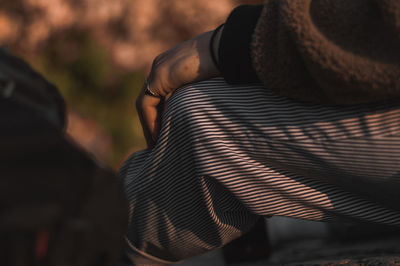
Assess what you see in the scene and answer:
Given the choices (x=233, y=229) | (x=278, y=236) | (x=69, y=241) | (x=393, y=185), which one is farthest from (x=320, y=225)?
(x=69, y=241)

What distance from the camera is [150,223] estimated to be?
981 mm

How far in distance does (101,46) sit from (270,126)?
9.38 ft

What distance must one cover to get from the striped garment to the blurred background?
205cm

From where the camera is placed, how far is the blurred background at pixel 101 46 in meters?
3.08

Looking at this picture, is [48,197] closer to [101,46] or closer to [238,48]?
[238,48]

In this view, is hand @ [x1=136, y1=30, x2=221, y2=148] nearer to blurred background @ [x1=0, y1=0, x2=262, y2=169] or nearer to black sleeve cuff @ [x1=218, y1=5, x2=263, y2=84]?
black sleeve cuff @ [x1=218, y1=5, x2=263, y2=84]

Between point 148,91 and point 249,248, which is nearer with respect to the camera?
point 148,91

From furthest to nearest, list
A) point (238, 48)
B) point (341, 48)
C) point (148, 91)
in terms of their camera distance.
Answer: point (148, 91), point (238, 48), point (341, 48)

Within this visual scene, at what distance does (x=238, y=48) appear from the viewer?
799mm

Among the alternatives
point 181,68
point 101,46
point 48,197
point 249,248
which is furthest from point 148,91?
point 101,46

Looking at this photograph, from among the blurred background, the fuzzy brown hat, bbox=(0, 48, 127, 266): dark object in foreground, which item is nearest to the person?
the fuzzy brown hat

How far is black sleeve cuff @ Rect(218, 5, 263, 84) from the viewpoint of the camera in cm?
80

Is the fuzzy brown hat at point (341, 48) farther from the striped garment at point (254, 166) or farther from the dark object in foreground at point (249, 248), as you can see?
the dark object in foreground at point (249, 248)

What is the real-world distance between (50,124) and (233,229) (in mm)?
523
